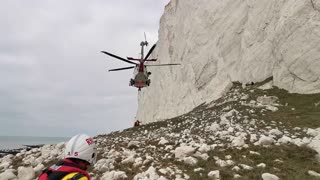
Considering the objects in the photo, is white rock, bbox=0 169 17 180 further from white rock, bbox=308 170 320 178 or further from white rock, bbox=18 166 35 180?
white rock, bbox=308 170 320 178

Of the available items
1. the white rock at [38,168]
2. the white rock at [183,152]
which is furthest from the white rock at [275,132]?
the white rock at [38,168]

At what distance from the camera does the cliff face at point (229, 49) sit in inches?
1332

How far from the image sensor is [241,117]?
26.7 metres

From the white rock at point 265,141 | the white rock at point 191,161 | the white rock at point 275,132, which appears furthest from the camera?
the white rock at point 275,132

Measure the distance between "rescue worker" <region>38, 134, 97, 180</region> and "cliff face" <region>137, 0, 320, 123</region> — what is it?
28611mm

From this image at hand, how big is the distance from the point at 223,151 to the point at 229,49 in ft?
89.8

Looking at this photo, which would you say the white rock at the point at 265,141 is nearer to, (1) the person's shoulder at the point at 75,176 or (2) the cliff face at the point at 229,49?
(2) the cliff face at the point at 229,49

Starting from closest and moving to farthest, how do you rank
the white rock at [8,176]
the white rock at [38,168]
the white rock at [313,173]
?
the white rock at [313,173]
the white rock at [8,176]
the white rock at [38,168]

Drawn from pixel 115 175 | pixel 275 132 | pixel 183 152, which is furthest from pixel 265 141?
pixel 115 175

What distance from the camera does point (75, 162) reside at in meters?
5.88

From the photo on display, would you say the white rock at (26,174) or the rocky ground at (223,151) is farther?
the white rock at (26,174)

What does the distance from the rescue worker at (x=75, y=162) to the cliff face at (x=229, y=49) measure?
28.6 metres

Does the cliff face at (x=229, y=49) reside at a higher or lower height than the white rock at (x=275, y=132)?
higher

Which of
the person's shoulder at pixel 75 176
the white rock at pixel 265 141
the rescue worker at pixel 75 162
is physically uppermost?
the rescue worker at pixel 75 162
